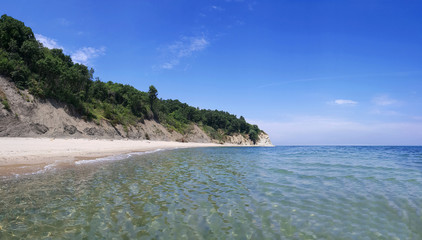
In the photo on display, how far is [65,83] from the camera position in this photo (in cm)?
4109

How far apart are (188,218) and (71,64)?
187ft

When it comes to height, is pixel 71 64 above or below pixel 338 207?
above

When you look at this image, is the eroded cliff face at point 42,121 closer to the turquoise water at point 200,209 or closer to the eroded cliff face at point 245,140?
the turquoise water at point 200,209

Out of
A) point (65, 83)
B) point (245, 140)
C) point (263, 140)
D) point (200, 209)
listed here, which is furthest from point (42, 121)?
point (263, 140)

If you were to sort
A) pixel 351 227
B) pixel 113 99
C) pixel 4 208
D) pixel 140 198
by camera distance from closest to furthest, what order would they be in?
pixel 351 227 < pixel 4 208 < pixel 140 198 < pixel 113 99

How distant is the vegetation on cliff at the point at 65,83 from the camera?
34.3 m

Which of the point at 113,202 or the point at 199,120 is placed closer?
the point at 113,202

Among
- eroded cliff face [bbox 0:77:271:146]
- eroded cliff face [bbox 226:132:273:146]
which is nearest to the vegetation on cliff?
eroded cliff face [bbox 0:77:271:146]

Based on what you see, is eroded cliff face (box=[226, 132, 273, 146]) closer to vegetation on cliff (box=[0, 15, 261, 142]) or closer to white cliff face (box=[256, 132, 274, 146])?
white cliff face (box=[256, 132, 274, 146])

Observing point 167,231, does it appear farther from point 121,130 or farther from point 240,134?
point 240,134

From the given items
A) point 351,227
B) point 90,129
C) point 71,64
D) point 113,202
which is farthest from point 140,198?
point 71,64

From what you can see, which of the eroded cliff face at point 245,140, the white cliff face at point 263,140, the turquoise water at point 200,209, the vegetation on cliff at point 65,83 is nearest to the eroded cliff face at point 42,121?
the vegetation on cliff at point 65,83

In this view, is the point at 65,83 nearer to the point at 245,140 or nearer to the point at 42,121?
the point at 42,121

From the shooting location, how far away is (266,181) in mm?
11961
